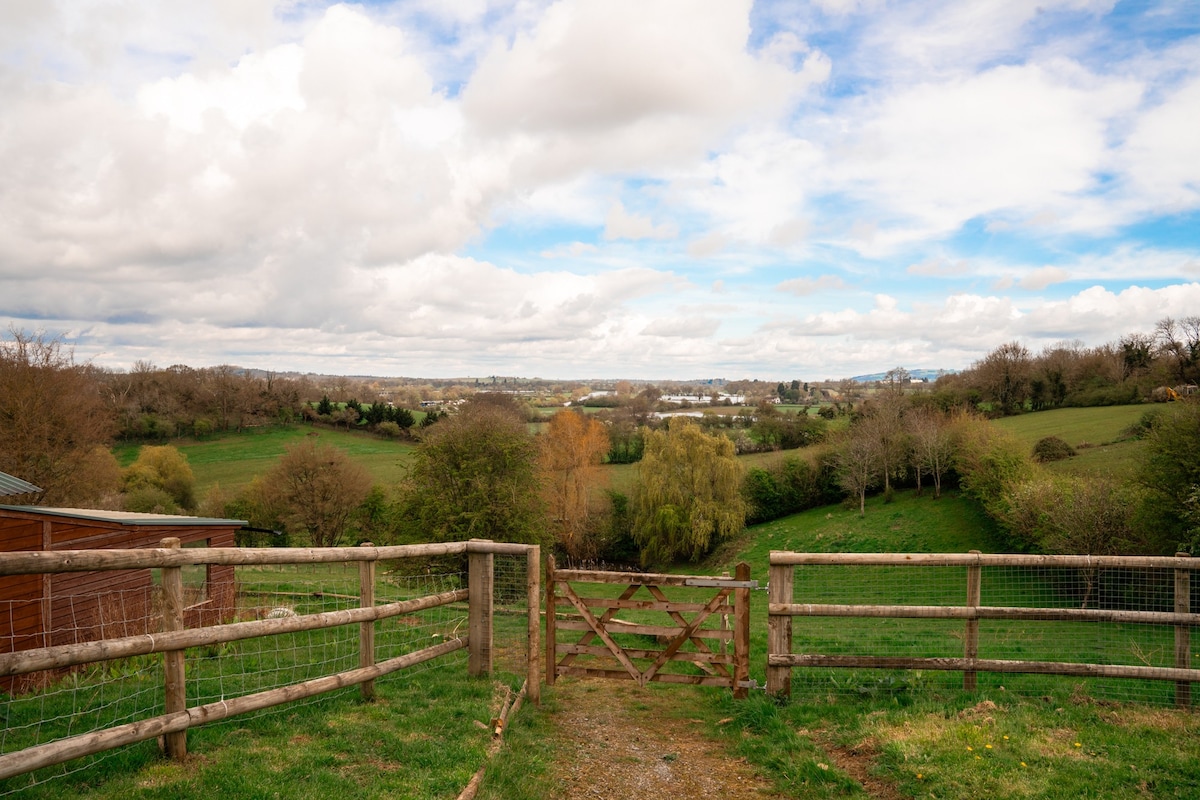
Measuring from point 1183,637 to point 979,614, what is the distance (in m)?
2.01

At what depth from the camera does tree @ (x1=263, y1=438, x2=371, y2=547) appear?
40.8 m

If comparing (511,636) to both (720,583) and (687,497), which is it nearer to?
(720,583)

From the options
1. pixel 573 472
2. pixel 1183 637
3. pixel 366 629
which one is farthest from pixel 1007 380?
pixel 366 629

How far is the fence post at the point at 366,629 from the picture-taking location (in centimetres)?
586

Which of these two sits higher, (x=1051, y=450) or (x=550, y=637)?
(x=550, y=637)

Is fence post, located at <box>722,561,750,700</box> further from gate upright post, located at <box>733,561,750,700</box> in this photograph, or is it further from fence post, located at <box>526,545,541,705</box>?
fence post, located at <box>526,545,541,705</box>

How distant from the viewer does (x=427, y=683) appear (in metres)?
6.80

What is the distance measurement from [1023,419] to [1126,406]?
6260 mm

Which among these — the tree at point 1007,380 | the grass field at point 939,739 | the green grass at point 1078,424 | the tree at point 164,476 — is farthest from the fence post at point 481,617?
the tree at point 1007,380

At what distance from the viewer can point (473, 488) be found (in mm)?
24344

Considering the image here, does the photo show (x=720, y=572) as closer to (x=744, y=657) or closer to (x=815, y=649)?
(x=815, y=649)

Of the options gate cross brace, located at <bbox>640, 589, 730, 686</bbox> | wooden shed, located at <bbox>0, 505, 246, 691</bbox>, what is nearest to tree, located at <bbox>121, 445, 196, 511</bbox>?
→ wooden shed, located at <bbox>0, 505, 246, 691</bbox>

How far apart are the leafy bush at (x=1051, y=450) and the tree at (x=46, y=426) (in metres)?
49.3

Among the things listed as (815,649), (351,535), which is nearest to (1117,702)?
(815,649)
